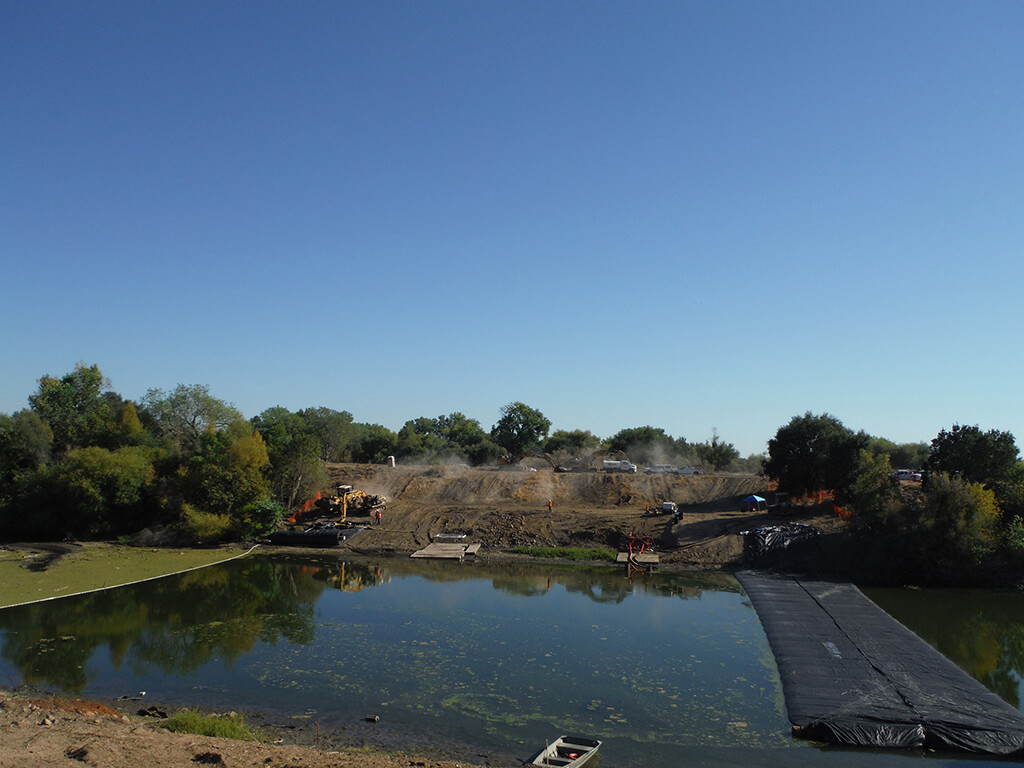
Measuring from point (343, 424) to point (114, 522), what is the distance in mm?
35078

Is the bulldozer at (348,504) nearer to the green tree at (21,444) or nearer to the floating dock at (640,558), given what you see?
the floating dock at (640,558)

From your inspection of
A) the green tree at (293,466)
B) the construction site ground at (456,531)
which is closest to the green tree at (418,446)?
the construction site ground at (456,531)

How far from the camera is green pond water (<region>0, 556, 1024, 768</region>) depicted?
13.4m

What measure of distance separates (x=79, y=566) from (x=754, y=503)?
33.1m

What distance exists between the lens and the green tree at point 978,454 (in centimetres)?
3175

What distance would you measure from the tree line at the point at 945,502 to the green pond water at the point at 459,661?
4.06 metres

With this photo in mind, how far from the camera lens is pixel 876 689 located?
48.8 ft

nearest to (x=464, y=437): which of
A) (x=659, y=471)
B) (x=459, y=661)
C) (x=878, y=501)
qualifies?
(x=659, y=471)

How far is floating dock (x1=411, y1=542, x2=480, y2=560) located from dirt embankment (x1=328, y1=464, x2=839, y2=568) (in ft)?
2.41

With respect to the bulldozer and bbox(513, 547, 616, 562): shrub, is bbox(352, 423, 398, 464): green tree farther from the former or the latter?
bbox(513, 547, 616, 562): shrub

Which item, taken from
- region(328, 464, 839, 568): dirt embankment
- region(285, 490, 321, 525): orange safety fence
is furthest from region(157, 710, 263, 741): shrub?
region(285, 490, 321, 525): orange safety fence

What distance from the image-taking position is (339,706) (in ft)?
48.1

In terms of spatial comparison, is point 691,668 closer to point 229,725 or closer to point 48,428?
point 229,725

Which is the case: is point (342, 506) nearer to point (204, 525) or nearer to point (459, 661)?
point (204, 525)
